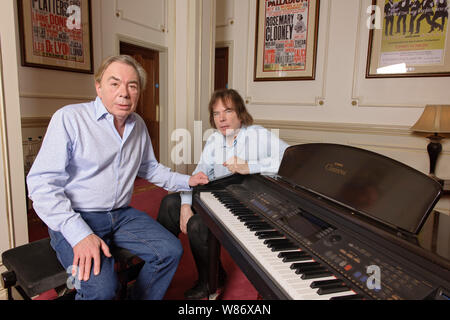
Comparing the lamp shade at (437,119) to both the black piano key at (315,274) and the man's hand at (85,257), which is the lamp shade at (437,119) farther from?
the man's hand at (85,257)

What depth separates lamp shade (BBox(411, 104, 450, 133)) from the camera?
9.51 feet

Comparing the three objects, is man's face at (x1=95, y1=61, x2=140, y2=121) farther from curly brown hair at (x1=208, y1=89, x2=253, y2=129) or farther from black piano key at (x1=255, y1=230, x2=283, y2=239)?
black piano key at (x1=255, y1=230, x2=283, y2=239)

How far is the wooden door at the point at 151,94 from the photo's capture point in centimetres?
535

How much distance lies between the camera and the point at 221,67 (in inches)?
209

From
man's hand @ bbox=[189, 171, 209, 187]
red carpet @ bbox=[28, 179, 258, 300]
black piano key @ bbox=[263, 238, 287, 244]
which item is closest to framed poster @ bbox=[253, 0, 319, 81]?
red carpet @ bbox=[28, 179, 258, 300]

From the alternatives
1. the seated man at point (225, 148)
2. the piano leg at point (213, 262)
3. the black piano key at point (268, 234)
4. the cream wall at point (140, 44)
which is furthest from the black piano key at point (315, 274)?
the cream wall at point (140, 44)

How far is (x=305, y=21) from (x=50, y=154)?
3.95 m

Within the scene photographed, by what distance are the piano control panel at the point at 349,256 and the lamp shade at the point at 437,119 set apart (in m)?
2.48

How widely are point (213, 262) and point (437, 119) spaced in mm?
2658

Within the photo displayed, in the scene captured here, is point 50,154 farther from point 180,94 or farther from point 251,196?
point 180,94

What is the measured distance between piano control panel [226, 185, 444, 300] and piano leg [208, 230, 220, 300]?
1.99ft

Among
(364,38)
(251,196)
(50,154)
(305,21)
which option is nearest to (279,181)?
(251,196)

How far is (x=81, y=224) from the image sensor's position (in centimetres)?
129

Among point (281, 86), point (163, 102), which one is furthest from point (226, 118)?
point (163, 102)
